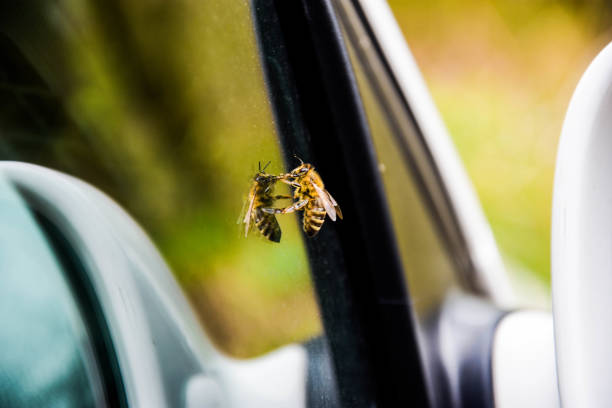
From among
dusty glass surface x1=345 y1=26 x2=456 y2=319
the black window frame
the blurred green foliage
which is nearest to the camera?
the black window frame

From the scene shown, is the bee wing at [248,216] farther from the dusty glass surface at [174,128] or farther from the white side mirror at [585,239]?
the white side mirror at [585,239]

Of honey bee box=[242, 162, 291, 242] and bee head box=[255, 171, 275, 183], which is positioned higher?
bee head box=[255, 171, 275, 183]

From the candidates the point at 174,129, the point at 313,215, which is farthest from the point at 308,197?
the point at 174,129

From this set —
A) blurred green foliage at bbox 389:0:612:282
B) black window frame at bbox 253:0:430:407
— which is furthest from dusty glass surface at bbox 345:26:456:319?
blurred green foliage at bbox 389:0:612:282

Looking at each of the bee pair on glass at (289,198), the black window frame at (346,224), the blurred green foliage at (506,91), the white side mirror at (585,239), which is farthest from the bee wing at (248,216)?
the blurred green foliage at (506,91)

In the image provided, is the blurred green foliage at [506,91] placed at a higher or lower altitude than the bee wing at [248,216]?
higher

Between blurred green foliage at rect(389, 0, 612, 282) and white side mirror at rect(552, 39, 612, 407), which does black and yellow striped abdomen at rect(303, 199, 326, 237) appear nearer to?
white side mirror at rect(552, 39, 612, 407)
